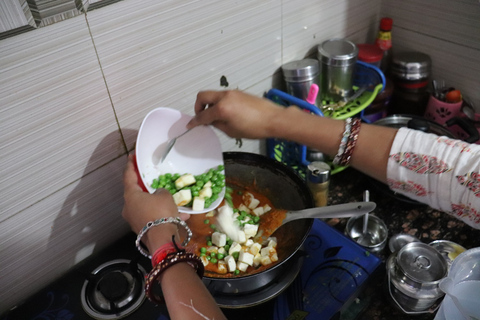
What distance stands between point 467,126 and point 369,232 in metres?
0.48

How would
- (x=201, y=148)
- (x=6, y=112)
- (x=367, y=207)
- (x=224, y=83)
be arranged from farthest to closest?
(x=224, y=83), (x=201, y=148), (x=367, y=207), (x=6, y=112)

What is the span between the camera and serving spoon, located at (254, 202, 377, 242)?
833 mm

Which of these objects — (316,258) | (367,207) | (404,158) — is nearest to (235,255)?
(316,258)

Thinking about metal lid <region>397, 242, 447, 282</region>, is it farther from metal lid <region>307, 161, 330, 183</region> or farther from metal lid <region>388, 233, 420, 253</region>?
metal lid <region>307, 161, 330, 183</region>

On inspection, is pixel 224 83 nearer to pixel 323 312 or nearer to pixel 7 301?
pixel 323 312

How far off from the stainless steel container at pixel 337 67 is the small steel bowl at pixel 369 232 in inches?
17.0

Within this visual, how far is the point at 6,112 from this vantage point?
71cm

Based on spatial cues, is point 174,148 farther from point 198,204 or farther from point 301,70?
point 301,70

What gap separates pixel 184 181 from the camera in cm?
90

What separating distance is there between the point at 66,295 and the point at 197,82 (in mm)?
641

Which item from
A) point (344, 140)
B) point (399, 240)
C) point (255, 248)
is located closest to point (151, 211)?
point (255, 248)

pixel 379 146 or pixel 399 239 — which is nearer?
pixel 379 146

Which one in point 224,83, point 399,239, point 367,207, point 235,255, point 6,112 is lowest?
point 399,239

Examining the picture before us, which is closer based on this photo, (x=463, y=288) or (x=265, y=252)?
(x=463, y=288)
